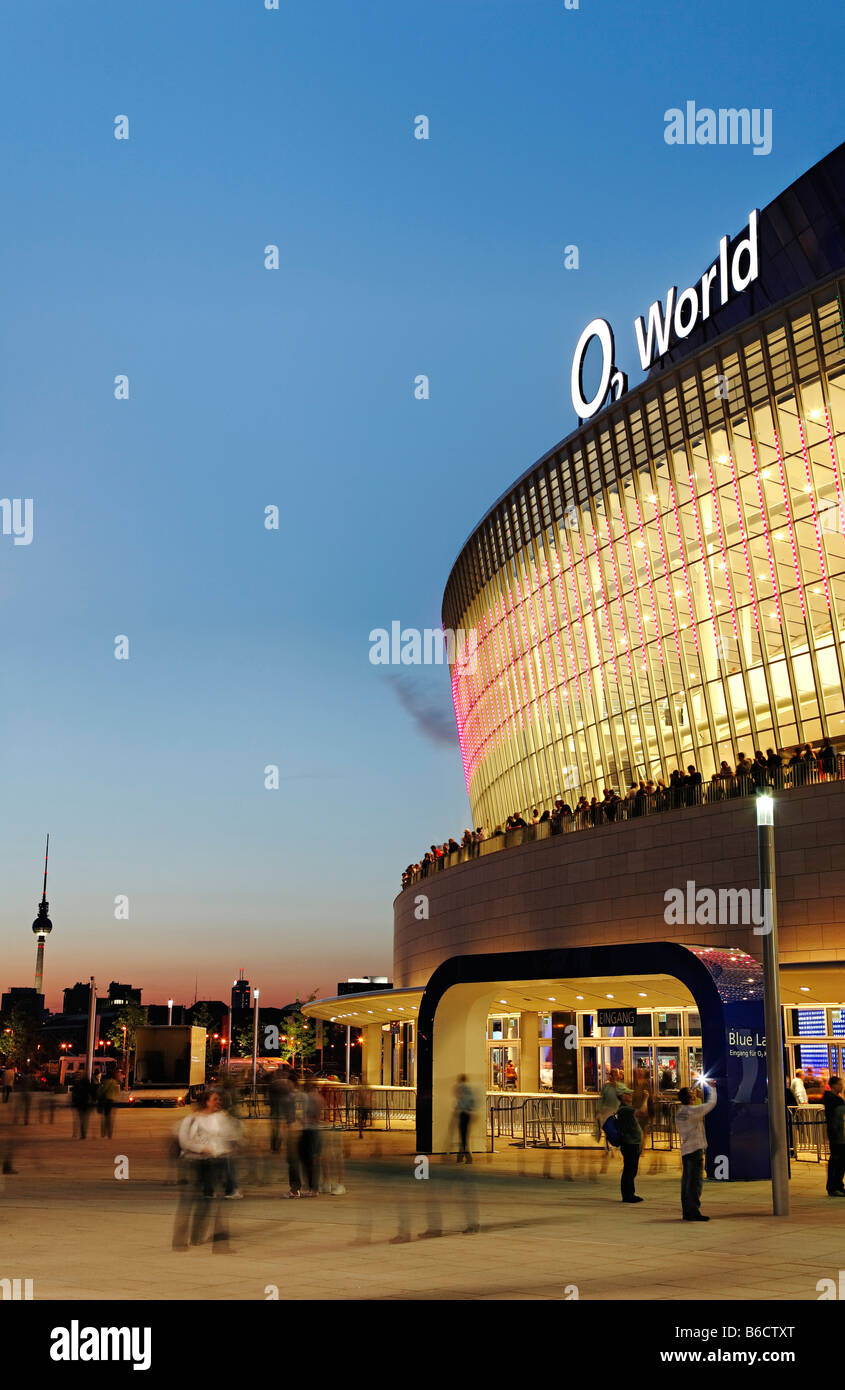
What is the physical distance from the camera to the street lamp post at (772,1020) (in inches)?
730

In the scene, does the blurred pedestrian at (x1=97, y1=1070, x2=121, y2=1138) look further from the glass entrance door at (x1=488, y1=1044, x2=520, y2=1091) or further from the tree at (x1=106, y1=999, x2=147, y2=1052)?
the tree at (x1=106, y1=999, x2=147, y2=1052)

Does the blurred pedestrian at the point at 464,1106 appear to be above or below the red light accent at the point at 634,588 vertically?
below

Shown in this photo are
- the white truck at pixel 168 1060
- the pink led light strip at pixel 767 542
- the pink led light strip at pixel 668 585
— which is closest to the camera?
the pink led light strip at pixel 767 542

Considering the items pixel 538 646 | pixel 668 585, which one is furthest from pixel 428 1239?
pixel 538 646

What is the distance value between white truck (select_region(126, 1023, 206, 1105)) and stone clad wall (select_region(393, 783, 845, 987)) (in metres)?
25.7

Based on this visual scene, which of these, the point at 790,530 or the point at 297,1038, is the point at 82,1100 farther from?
the point at 297,1038

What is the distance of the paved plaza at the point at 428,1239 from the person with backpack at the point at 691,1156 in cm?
33

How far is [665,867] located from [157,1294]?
84.7 ft

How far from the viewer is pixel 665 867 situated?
3606 centimetres

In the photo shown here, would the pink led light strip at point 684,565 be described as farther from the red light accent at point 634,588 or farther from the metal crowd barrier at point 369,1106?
the metal crowd barrier at point 369,1106

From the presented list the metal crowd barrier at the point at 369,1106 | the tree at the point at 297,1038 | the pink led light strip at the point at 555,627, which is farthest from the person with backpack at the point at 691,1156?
the tree at the point at 297,1038

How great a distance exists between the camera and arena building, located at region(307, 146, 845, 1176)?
31719 millimetres
